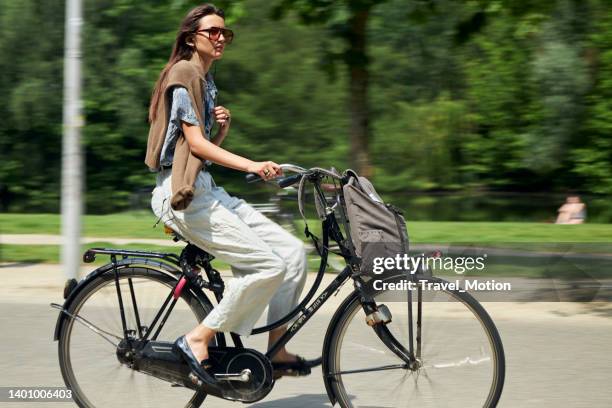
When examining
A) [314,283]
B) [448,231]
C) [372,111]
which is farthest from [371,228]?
[372,111]

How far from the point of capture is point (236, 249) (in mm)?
4441

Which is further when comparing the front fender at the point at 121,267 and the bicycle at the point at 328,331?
the front fender at the point at 121,267

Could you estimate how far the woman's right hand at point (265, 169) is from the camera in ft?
14.1

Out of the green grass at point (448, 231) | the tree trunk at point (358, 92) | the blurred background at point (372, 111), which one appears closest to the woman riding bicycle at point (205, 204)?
the tree trunk at point (358, 92)

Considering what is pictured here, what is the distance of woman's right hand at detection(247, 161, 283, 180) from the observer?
429 cm

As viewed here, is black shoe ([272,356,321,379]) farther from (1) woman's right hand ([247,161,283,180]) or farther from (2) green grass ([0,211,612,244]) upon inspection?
(2) green grass ([0,211,612,244])

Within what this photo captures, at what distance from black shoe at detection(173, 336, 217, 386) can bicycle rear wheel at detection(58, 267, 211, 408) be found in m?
0.13

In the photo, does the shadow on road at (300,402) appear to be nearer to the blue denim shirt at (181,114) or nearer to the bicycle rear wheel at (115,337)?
the bicycle rear wheel at (115,337)

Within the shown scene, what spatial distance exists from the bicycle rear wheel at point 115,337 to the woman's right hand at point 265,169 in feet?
2.17

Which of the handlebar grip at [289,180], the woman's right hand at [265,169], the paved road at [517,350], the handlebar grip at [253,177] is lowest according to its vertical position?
the paved road at [517,350]

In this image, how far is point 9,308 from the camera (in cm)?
814

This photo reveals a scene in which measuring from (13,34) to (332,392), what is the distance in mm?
23040

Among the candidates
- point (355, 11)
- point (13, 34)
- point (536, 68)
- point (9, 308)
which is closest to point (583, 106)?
point (536, 68)

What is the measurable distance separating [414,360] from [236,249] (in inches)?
35.3
